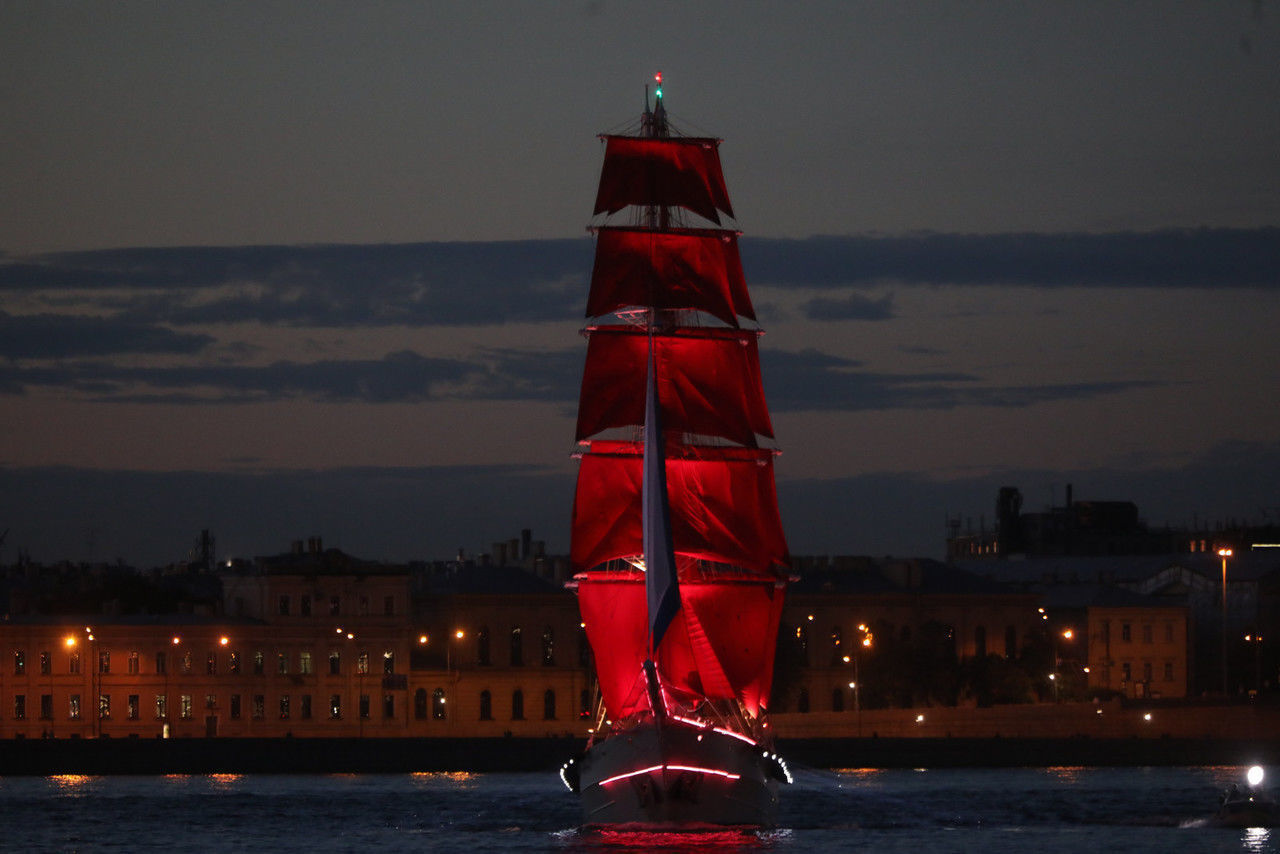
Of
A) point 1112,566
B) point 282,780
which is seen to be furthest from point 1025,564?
point 282,780

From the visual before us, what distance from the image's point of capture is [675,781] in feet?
214

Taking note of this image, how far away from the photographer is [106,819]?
251 feet

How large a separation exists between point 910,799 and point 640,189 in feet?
62.4

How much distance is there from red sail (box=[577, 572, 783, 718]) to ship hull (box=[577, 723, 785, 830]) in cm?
509

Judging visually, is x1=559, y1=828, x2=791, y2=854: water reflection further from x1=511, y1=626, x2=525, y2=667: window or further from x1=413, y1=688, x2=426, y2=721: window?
x1=511, y1=626, x2=525, y2=667: window

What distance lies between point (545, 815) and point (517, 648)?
49209mm

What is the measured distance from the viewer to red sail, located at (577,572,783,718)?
72875 millimetres

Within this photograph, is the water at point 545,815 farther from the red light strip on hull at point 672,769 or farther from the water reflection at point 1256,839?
the red light strip on hull at point 672,769

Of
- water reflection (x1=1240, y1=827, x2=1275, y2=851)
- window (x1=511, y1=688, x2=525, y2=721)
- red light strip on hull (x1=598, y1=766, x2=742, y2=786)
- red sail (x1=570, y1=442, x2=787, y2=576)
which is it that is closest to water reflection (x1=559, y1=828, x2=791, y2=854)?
red light strip on hull (x1=598, y1=766, x2=742, y2=786)

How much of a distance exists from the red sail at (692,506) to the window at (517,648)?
47072mm

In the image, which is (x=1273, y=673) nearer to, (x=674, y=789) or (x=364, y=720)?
(x=364, y=720)

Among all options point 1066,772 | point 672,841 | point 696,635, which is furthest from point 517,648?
point 672,841

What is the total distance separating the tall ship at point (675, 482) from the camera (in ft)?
227

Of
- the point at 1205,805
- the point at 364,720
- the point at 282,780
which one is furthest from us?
the point at 364,720
